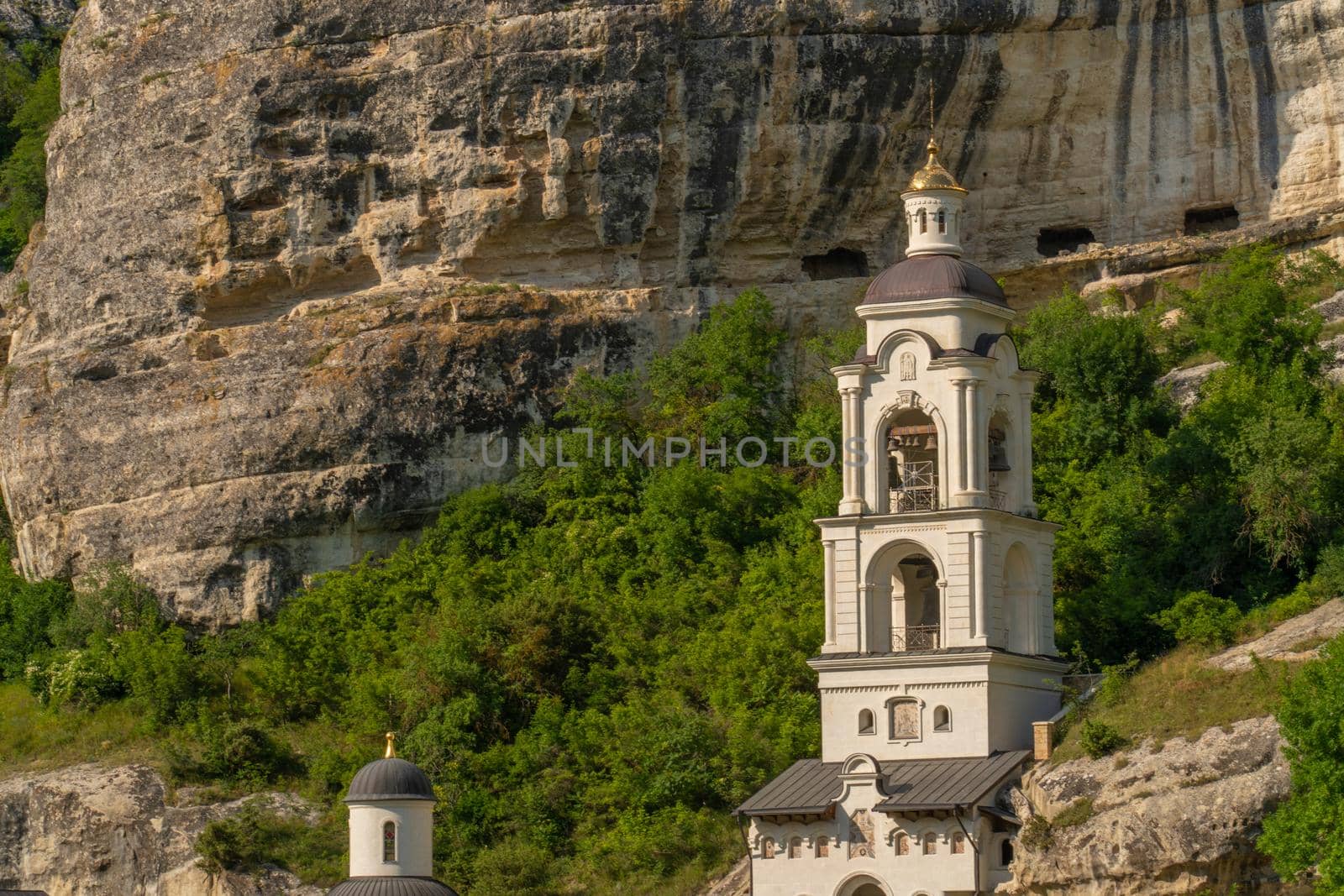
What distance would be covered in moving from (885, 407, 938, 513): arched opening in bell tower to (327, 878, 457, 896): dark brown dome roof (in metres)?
10.7

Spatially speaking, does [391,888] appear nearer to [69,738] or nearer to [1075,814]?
[1075,814]

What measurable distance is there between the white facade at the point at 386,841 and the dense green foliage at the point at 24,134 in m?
33.5

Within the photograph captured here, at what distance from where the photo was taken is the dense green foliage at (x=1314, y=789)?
169ft

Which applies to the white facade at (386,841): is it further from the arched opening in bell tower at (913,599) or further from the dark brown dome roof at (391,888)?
the arched opening in bell tower at (913,599)

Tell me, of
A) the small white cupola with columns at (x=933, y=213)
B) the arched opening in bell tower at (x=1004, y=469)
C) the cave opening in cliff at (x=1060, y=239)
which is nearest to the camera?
the arched opening in bell tower at (x=1004, y=469)

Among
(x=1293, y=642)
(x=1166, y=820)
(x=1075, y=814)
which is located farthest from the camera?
(x=1293, y=642)

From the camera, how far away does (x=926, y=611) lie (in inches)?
2463

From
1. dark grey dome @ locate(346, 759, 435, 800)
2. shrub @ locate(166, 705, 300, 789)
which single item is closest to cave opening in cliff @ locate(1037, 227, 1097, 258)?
shrub @ locate(166, 705, 300, 789)

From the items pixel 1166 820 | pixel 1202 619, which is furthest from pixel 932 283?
pixel 1166 820

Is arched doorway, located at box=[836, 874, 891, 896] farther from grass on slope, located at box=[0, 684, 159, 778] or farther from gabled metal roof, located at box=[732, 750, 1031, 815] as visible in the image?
grass on slope, located at box=[0, 684, 159, 778]

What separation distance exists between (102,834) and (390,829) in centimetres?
1010

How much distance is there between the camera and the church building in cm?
5778

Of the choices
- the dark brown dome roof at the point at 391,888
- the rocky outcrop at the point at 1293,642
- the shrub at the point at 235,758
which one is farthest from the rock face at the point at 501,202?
the rocky outcrop at the point at 1293,642

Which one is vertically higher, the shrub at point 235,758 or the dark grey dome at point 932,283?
the dark grey dome at point 932,283
